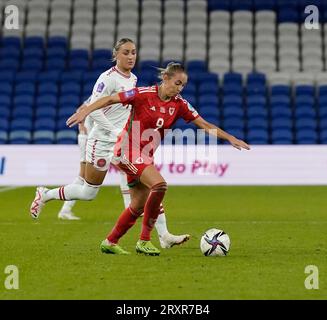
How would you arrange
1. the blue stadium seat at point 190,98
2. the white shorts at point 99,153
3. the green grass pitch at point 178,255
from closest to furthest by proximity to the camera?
the green grass pitch at point 178,255
the white shorts at point 99,153
the blue stadium seat at point 190,98

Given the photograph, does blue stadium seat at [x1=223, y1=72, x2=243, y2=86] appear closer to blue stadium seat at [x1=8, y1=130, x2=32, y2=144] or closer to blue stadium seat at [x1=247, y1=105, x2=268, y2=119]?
blue stadium seat at [x1=247, y1=105, x2=268, y2=119]

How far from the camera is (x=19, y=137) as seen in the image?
23109 millimetres

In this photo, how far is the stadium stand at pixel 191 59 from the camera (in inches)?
928

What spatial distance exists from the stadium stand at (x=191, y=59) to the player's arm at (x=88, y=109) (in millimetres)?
13308

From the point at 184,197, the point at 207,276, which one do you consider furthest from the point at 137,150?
the point at 184,197

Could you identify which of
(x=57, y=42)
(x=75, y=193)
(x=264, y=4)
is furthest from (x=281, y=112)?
(x=75, y=193)

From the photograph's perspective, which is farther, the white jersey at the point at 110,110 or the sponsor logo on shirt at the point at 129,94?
the white jersey at the point at 110,110

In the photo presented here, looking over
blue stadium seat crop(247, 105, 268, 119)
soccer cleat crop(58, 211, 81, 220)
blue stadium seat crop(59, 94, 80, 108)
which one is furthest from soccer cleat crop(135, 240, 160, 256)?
blue stadium seat crop(59, 94, 80, 108)

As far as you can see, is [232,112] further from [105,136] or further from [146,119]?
[146,119]

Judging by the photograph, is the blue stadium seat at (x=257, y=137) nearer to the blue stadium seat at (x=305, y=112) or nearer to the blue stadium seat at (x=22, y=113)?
the blue stadium seat at (x=305, y=112)

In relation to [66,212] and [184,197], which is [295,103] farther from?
[66,212]

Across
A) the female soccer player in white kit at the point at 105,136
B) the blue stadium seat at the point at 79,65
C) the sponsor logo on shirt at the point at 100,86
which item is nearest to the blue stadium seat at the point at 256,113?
the blue stadium seat at the point at 79,65

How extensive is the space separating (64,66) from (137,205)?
15345mm

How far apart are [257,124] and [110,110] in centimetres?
1141
